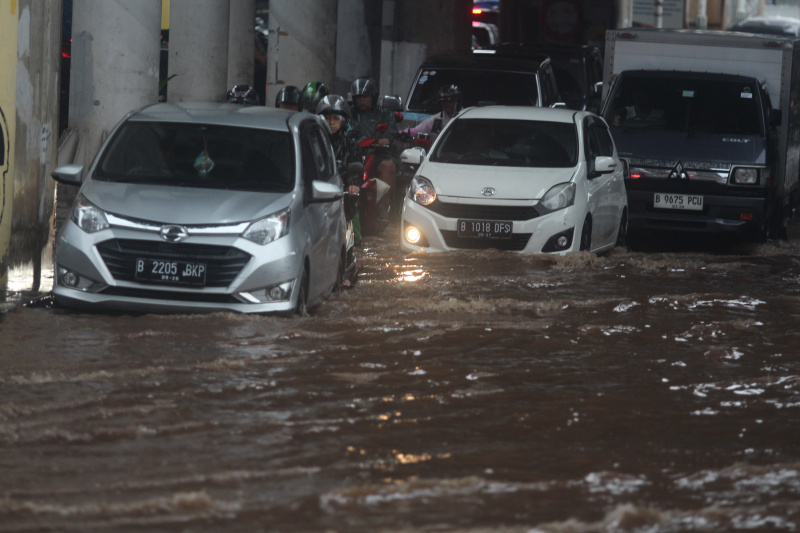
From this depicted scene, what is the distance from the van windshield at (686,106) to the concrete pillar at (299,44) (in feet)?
28.7

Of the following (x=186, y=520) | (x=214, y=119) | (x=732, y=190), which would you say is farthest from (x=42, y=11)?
(x=732, y=190)

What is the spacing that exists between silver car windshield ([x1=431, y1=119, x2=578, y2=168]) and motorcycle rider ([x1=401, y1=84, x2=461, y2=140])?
113 inches

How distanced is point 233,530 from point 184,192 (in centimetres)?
428

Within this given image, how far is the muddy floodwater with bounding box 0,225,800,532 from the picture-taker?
16.9 feet

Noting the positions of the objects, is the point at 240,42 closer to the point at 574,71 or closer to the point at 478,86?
the point at 574,71

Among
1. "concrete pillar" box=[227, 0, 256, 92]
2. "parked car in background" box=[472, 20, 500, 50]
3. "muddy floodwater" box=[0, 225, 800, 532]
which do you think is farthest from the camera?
"parked car in background" box=[472, 20, 500, 50]

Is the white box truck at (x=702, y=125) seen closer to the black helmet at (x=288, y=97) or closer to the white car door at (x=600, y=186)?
the white car door at (x=600, y=186)

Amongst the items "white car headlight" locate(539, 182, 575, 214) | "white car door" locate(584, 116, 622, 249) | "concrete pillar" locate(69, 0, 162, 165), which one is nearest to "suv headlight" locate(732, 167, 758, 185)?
"white car door" locate(584, 116, 622, 249)

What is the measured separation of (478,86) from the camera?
1795cm

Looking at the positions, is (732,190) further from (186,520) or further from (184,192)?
(186,520)

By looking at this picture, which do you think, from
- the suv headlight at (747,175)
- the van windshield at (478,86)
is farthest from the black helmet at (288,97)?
the suv headlight at (747,175)

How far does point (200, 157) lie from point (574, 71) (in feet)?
45.8

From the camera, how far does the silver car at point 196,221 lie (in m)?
8.41

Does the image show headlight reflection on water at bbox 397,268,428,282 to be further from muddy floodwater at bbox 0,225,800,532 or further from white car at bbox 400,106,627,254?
white car at bbox 400,106,627,254
